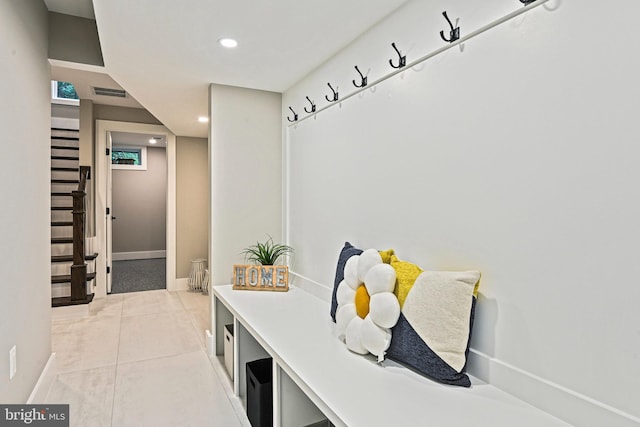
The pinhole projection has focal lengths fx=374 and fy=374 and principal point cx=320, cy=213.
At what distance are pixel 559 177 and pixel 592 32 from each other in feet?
1.36

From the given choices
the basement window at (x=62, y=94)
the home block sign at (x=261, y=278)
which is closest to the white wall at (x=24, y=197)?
the home block sign at (x=261, y=278)

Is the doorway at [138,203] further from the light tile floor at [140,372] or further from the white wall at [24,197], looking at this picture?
the white wall at [24,197]

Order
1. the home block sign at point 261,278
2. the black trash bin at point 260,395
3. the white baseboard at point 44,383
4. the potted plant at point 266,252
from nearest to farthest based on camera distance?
1. the black trash bin at point 260,395
2. the white baseboard at point 44,383
3. the home block sign at point 261,278
4. the potted plant at point 266,252

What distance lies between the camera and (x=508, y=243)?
130 centimetres

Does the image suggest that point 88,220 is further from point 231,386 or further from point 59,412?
point 231,386

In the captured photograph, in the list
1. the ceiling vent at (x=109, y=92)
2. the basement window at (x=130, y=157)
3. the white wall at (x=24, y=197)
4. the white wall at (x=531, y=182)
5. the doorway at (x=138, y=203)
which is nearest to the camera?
the white wall at (x=531, y=182)

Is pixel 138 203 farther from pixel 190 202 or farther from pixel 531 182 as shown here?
pixel 531 182

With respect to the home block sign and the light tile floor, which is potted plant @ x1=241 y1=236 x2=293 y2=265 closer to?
the home block sign

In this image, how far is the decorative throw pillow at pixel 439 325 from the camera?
1.33 m

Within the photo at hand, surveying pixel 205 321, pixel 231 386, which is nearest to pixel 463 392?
pixel 231 386

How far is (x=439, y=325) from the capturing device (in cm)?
136

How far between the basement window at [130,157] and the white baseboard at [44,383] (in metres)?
6.06

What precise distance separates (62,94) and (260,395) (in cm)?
639

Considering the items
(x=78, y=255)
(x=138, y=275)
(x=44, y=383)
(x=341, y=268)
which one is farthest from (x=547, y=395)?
(x=138, y=275)
